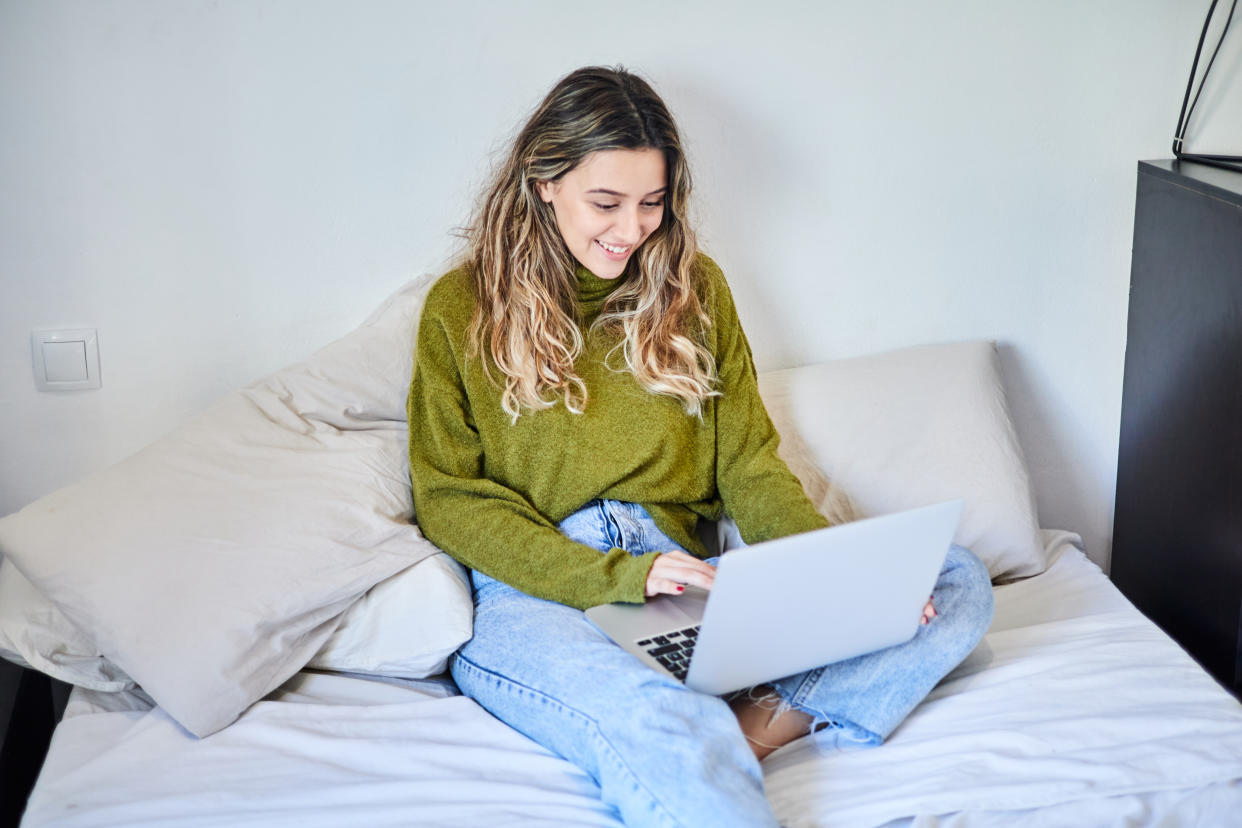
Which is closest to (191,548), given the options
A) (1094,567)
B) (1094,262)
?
(1094,567)

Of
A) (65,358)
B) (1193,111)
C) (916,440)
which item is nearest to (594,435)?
(916,440)

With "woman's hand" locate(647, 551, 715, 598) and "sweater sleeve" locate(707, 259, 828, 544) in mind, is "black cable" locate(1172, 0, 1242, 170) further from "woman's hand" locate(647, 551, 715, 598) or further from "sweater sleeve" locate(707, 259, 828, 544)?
"woman's hand" locate(647, 551, 715, 598)

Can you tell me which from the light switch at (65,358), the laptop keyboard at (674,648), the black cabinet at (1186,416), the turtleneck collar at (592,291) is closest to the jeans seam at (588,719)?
the laptop keyboard at (674,648)

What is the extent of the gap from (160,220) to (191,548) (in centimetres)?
55

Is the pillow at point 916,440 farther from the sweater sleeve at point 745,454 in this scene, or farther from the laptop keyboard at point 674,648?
the laptop keyboard at point 674,648

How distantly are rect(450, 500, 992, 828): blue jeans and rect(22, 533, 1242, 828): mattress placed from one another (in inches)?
1.3

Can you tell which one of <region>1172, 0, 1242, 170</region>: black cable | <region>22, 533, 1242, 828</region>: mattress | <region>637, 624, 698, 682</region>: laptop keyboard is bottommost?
<region>22, 533, 1242, 828</region>: mattress

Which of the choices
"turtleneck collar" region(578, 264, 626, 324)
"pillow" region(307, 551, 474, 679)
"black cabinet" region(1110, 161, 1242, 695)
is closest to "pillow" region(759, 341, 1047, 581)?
"black cabinet" region(1110, 161, 1242, 695)

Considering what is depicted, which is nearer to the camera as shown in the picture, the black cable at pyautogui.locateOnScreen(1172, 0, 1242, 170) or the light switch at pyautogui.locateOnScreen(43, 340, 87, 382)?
the light switch at pyautogui.locateOnScreen(43, 340, 87, 382)

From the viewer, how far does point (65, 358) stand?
62.6 inches

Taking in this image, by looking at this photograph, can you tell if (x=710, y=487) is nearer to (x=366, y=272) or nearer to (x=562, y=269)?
(x=562, y=269)

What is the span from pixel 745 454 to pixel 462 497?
0.37 m

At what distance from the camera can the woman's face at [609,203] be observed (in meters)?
1.34

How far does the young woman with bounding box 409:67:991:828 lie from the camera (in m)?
1.20
